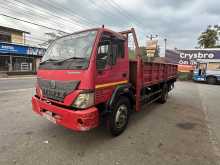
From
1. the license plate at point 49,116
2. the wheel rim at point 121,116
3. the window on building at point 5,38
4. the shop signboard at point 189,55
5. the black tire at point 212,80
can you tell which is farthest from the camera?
the shop signboard at point 189,55

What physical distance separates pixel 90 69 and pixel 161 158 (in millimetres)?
2063

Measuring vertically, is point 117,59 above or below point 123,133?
above

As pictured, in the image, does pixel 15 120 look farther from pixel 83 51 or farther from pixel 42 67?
pixel 83 51

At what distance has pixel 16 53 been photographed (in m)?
19.9

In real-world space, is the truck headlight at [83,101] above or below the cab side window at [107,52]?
below

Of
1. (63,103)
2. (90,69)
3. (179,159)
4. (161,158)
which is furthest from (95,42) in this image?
(179,159)

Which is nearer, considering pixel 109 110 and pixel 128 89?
pixel 109 110

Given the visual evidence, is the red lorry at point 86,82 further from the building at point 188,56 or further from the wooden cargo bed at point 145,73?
the building at point 188,56

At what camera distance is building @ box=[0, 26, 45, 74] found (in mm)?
18828

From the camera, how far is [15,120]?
4.30m

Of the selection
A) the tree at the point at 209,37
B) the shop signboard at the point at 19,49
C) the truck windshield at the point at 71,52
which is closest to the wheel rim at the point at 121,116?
the truck windshield at the point at 71,52

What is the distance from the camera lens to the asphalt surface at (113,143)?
2613 millimetres

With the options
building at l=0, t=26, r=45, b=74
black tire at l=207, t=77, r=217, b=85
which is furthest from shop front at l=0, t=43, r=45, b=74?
black tire at l=207, t=77, r=217, b=85

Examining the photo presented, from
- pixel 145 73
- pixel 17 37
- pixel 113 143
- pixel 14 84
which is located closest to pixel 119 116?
pixel 113 143
